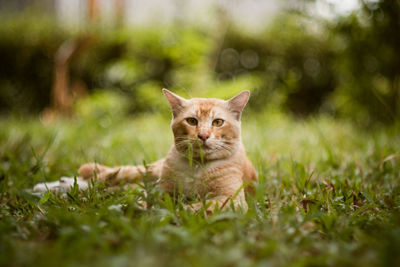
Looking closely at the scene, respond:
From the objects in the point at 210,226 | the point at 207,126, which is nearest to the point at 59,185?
the point at 207,126

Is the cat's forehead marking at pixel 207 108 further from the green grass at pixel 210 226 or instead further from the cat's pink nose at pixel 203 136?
the green grass at pixel 210 226

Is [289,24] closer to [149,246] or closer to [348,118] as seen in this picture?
[348,118]

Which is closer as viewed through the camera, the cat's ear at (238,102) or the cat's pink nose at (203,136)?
the cat's pink nose at (203,136)

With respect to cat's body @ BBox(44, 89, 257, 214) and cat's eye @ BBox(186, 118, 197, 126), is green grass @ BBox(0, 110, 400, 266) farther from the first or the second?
cat's eye @ BBox(186, 118, 197, 126)

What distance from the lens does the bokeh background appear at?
4.41m

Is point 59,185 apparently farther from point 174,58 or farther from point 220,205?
point 174,58

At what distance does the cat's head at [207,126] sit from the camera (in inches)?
66.6

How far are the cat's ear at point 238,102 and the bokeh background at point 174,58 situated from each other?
7.60ft

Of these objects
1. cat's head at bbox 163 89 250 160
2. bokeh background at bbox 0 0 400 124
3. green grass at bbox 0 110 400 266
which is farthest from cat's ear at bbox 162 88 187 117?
bokeh background at bbox 0 0 400 124

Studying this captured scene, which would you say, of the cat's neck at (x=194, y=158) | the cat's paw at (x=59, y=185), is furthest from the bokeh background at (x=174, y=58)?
the cat's paw at (x=59, y=185)

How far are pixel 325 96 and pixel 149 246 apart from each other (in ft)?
21.6

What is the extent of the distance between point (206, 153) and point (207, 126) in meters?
0.15

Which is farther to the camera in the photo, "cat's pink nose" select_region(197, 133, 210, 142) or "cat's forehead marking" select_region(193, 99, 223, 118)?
"cat's forehead marking" select_region(193, 99, 223, 118)

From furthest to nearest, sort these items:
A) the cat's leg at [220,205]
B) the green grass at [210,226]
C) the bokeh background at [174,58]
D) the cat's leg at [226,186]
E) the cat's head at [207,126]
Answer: the bokeh background at [174,58] → the cat's head at [207,126] → the cat's leg at [226,186] → the cat's leg at [220,205] → the green grass at [210,226]
